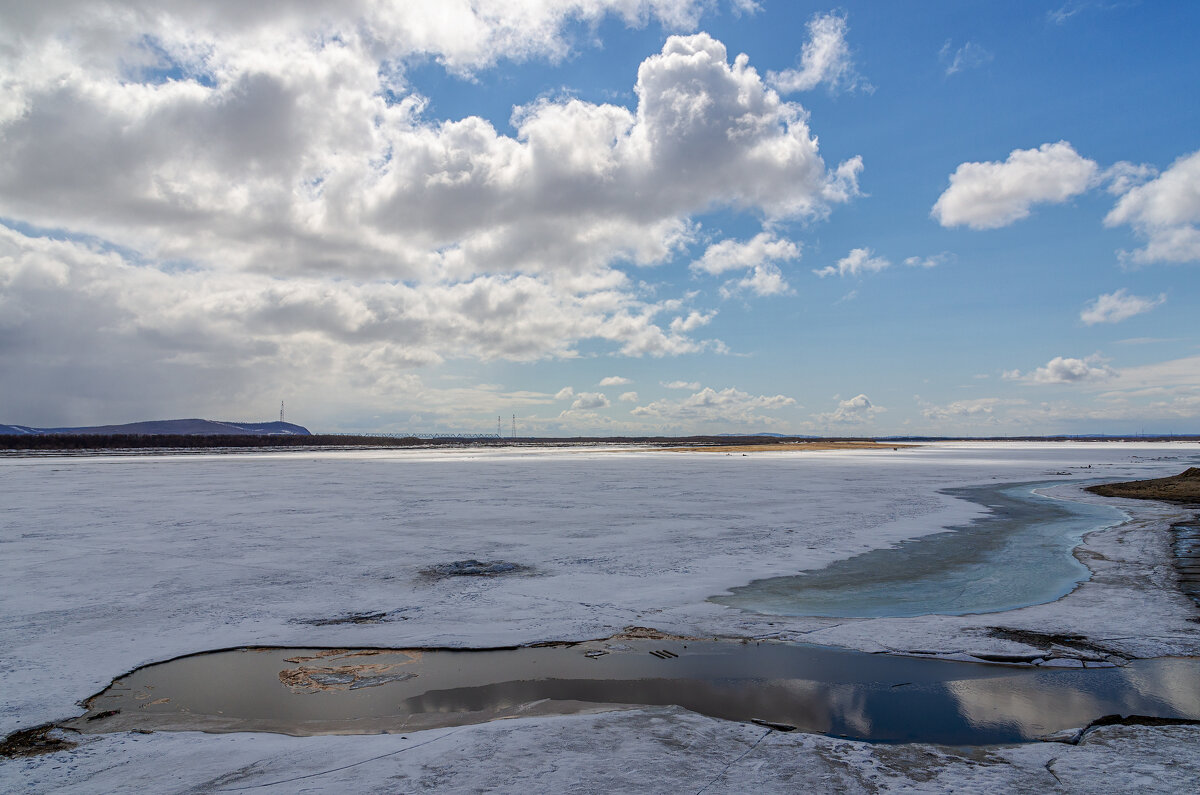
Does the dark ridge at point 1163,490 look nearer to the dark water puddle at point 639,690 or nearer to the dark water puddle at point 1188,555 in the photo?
the dark water puddle at point 1188,555

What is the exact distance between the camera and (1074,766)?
386 cm

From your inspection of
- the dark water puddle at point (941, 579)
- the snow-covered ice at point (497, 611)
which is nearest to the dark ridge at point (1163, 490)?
the snow-covered ice at point (497, 611)

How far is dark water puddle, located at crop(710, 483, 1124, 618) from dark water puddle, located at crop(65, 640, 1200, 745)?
1.73 m

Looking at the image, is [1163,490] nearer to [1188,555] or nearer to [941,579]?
[1188,555]

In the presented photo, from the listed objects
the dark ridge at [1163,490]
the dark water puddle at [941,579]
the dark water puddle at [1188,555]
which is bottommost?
the dark water puddle at [941,579]

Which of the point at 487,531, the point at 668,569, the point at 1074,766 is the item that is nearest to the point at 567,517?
the point at 487,531

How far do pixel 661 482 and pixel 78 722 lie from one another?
22175 mm

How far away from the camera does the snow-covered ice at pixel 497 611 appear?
3.86 metres

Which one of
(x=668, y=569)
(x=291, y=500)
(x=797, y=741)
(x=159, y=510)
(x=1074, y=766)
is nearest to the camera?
(x=1074, y=766)

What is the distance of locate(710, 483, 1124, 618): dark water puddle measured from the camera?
298 inches

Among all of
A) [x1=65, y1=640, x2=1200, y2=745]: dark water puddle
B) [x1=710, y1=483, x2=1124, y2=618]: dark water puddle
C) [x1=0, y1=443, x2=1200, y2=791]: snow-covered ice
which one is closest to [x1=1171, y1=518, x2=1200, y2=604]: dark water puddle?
[x1=0, y1=443, x2=1200, y2=791]: snow-covered ice

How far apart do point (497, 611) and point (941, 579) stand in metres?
6.07

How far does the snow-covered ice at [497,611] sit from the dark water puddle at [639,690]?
27cm

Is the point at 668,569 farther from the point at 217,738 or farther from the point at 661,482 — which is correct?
the point at 661,482
